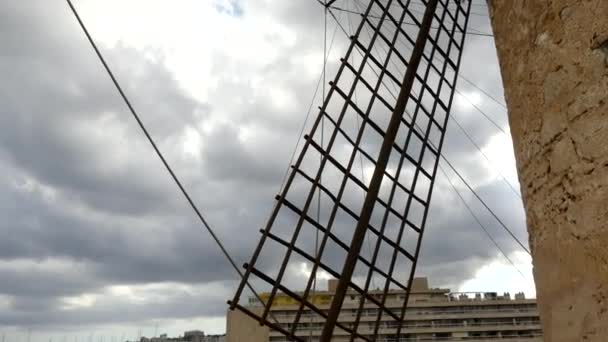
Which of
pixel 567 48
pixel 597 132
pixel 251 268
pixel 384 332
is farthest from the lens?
pixel 384 332

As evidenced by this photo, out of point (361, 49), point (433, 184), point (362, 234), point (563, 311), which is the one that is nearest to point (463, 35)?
point (361, 49)

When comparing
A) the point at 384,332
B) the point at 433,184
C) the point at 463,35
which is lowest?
the point at 384,332

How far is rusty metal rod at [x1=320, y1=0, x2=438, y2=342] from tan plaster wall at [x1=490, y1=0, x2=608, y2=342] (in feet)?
6.09

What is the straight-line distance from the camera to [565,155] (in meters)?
1.54

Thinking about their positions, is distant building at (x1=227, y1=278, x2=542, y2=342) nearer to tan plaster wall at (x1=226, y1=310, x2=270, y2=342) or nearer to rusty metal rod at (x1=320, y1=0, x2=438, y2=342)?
tan plaster wall at (x1=226, y1=310, x2=270, y2=342)

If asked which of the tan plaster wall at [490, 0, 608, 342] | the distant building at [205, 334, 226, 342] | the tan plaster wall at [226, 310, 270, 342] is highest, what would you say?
the tan plaster wall at [490, 0, 608, 342]

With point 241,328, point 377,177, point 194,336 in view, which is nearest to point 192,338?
point 194,336

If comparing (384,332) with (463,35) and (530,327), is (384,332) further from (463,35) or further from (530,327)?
(463,35)

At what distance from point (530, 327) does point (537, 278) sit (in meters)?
44.4

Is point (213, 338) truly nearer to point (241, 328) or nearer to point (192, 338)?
point (192, 338)

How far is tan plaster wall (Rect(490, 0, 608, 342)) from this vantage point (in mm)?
1382

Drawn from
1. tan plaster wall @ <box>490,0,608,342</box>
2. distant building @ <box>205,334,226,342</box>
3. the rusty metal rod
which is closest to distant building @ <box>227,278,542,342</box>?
distant building @ <box>205,334,226,342</box>

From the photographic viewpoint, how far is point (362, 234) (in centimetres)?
356

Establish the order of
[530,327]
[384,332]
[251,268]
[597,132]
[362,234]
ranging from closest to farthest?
1. [597,132]
2. [251,268]
3. [362,234]
4. [384,332]
5. [530,327]
